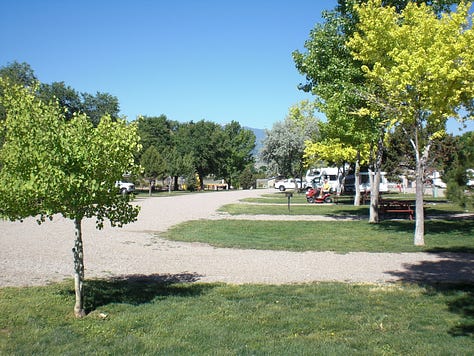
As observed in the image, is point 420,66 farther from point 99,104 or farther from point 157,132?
point 157,132

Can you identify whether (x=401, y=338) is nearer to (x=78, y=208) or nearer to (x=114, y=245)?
(x=78, y=208)

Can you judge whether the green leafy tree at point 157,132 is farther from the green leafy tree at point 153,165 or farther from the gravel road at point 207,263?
the gravel road at point 207,263

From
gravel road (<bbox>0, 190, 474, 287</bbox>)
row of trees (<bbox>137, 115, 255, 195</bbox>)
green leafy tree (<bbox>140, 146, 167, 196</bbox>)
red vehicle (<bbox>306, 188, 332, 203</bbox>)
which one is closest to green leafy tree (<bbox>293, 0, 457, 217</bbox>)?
gravel road (<bbox>0, 190, 474, 287</bbox>)

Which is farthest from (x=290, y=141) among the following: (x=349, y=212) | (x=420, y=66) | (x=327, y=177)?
(x=420, y=66)

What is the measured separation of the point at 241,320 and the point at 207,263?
437 cm

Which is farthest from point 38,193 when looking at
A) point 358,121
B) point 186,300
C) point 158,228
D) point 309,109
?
point 309,109

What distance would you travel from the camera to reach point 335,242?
13.4 m

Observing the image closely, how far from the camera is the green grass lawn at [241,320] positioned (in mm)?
5016

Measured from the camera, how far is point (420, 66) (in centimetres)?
1191

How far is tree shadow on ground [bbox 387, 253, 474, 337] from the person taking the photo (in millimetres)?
6080

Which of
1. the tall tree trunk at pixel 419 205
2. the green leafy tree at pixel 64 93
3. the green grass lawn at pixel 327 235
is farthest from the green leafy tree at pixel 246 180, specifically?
the tall tree trunk at pixel 419 205

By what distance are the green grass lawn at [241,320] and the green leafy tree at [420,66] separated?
20.4ft

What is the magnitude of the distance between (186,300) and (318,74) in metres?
12.8

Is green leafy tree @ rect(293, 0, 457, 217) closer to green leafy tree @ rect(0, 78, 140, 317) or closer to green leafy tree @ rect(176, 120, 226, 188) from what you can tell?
green leafy tree @ rect(0, 78, 140, 317)
